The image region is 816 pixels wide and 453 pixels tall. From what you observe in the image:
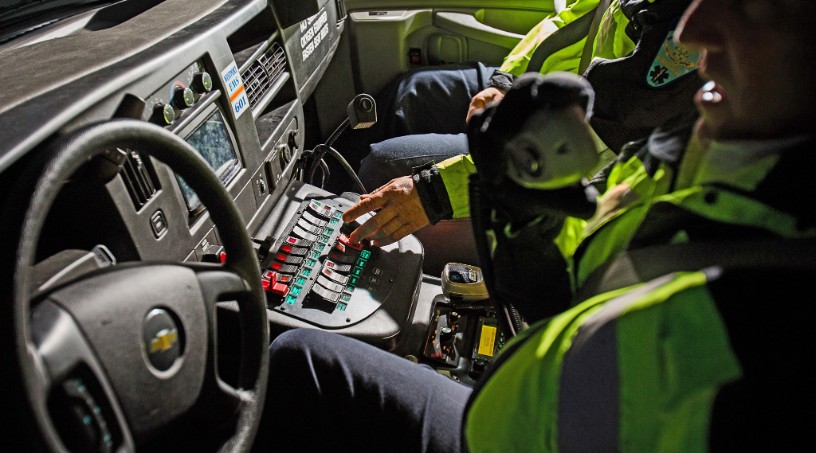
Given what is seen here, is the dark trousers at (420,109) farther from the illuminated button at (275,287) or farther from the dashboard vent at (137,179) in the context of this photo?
the dashboard vent at (137,179)

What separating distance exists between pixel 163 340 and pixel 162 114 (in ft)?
1.38

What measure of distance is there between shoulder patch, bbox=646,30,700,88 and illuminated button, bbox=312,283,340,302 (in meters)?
0.80

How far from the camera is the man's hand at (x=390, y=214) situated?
132 cm

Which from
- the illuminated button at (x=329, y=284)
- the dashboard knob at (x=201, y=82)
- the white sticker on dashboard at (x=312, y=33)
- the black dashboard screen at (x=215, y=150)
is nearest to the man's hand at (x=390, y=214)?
the illuminated button at (x=329, y=284)

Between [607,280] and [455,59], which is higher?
[607,280]

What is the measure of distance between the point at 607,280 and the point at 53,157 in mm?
597

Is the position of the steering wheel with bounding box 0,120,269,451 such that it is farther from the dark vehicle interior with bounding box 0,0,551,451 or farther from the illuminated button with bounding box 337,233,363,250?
the illuminated button with bounding box 337,233,363,250

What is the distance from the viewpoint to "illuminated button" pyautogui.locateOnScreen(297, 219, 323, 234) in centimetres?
134

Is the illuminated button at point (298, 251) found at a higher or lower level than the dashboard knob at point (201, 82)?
lower

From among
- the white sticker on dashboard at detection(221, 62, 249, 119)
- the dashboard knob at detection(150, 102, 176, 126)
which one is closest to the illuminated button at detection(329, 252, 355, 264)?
the white sticker on dashboard at detection(221, 62, 249, 119)

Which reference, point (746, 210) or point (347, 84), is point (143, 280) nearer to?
point (746, 210)

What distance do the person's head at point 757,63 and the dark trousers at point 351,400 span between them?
23.5 inches

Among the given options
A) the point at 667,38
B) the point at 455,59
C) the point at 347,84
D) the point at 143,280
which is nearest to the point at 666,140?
the point at 667,38

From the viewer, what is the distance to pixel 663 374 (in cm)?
53
